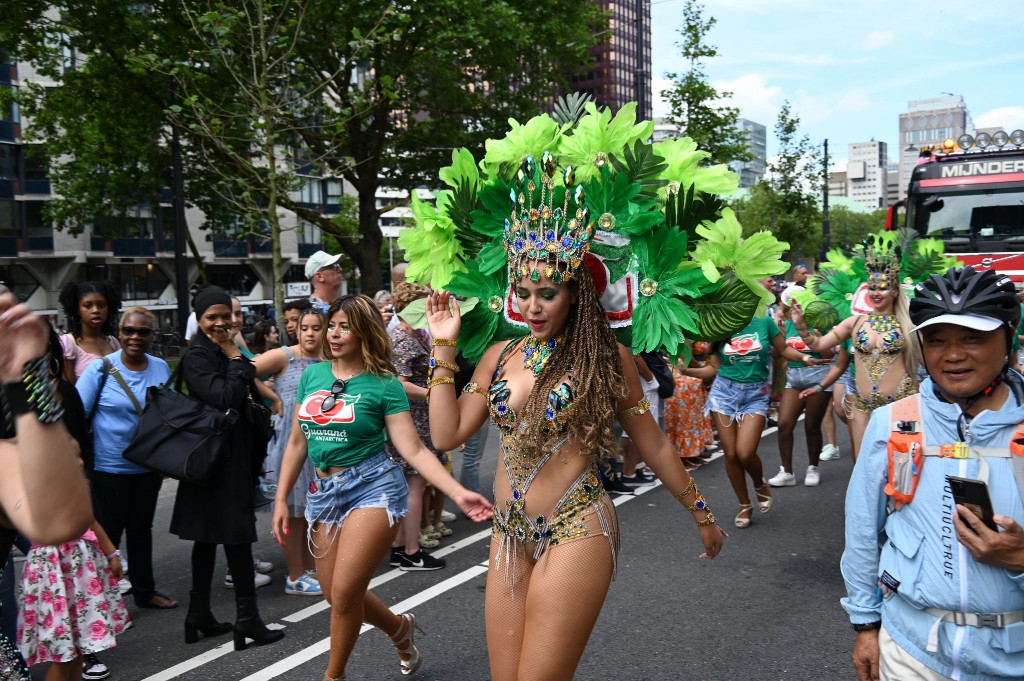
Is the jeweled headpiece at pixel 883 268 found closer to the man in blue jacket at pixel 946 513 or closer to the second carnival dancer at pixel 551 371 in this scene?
the second carnival dancer at pixel 551 371

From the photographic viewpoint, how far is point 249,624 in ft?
16.0

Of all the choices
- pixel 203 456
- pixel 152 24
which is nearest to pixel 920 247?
pixel 203 456

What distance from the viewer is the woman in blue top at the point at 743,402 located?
714cm

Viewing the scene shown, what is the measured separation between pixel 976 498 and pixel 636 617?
10.5 feet

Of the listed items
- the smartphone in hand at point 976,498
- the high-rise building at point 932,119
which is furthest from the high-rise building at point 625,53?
the high-rise building at point 932,119

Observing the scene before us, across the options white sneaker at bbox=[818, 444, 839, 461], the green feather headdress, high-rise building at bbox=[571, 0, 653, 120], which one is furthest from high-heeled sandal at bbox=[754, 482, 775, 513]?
high-rise building at bbox=[571, 0, 653, 120]

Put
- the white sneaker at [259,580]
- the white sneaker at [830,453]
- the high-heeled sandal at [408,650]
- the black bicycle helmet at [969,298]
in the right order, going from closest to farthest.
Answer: the black bicycle helmet at [969,298], the high-heeled sandal at [408,650], the white sneaker at [259,580], the white sneaker at [830,453]

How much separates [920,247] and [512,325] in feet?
16.5

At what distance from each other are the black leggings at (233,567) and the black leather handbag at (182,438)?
405 mm

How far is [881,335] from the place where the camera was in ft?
20.4

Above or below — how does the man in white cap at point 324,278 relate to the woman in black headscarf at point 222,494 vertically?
above

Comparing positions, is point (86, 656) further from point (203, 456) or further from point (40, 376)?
point (40, 376)

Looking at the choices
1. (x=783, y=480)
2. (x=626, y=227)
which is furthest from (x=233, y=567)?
(x=783, y=480)

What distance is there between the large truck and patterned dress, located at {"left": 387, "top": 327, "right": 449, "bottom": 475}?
9.36m
